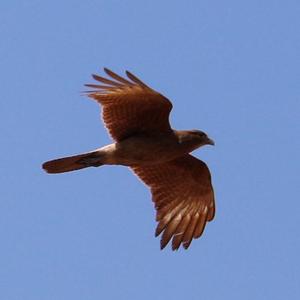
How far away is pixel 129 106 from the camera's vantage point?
50.1ft

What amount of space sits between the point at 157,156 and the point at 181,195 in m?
1.74

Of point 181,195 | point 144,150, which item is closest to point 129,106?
point 144,150

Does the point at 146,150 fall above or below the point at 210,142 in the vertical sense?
below

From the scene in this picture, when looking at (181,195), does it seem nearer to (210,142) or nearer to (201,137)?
(210,142)

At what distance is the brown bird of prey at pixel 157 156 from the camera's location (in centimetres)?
1505

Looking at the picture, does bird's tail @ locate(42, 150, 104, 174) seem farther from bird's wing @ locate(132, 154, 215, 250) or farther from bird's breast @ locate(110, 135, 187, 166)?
bird's wing @ locate(132, 154, 215, 250)

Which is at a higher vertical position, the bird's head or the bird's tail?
the bird's head

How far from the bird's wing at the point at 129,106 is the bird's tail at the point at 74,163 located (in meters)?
0.45

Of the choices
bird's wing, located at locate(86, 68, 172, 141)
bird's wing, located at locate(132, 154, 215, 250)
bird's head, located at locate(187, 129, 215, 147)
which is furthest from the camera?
bird's wing, located at locate(132, 154, 215, 250)

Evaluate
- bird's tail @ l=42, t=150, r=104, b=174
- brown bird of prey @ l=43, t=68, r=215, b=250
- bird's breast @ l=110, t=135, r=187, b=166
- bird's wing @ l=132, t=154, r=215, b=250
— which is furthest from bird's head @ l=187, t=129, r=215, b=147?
bird's tail @ l=42, t=150, r=104, b=174

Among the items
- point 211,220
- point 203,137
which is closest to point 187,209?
point 211,220

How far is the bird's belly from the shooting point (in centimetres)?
1539

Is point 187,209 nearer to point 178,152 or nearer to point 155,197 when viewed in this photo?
point 155,197

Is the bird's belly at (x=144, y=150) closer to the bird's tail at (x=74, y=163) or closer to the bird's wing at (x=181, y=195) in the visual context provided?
the bird's tail at (x=74, y=163)
